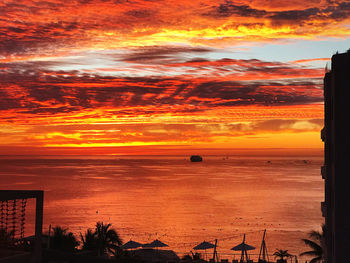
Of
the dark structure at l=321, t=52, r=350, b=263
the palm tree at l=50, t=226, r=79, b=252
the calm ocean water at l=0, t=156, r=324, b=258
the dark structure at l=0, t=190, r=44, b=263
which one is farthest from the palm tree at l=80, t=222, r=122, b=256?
the calm ocean water at l=0, t=156, r=324, b=258

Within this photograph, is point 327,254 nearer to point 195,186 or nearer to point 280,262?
point 280,262

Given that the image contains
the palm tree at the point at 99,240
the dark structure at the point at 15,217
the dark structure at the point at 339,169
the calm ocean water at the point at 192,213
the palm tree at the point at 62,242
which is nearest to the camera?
the dark structure at the point at 15,217

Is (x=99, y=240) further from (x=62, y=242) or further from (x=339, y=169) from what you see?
(x=339, y=169)

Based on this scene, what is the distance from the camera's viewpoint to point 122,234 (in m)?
87.0

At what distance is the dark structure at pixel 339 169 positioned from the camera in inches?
832

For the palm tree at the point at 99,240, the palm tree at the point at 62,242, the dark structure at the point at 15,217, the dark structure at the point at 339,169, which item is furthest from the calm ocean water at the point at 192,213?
the dark structure at the point at 15,217

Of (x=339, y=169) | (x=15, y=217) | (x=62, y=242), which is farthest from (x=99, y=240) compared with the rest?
(x=15, y=217)

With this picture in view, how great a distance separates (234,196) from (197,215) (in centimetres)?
4326

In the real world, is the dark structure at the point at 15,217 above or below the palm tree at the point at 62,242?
above

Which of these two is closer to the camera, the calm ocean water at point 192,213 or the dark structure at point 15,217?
the dark structure at point 15,217

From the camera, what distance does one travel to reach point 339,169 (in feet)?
71.5

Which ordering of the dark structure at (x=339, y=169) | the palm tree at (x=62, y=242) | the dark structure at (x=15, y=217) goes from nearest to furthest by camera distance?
the dark structure at (x=15, y=217) → the dark structure at (x=339, y=169) → the palm tree at (x=62, y=242)

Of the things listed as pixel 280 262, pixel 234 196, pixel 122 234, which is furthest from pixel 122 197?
pixel 280 262

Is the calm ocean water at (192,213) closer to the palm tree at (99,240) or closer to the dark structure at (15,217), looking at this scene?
the palm tree at (99,240)
